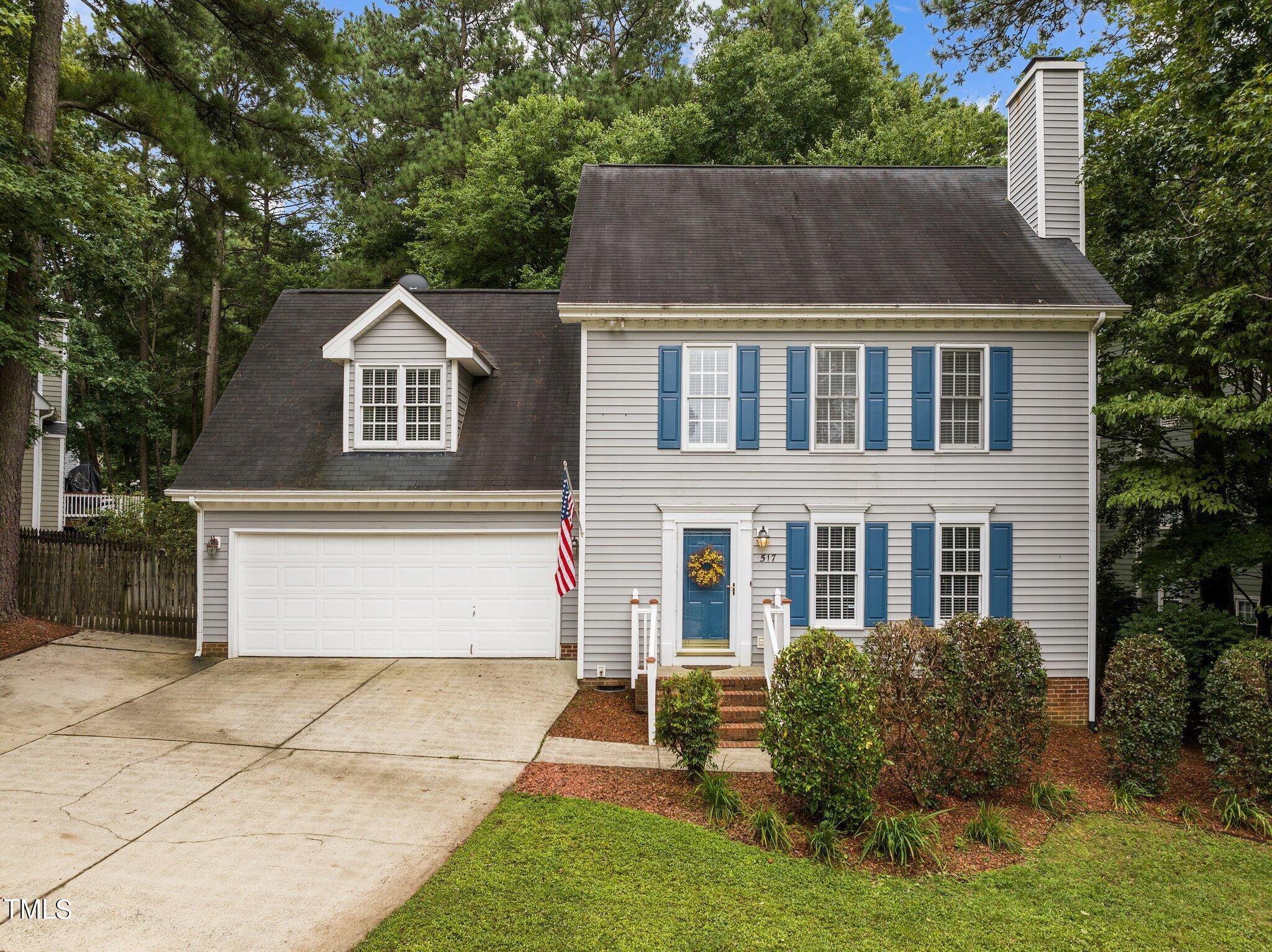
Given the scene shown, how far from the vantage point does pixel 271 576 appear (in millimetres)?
12203

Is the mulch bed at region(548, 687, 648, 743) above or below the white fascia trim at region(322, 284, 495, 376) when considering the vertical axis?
below

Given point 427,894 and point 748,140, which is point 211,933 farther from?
point 748,140

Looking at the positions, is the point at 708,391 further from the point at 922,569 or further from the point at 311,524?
the point at 311,524

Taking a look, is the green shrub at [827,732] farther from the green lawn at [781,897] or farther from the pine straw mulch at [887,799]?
the green lawn at [781,897]

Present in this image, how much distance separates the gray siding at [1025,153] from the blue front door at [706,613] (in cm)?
817

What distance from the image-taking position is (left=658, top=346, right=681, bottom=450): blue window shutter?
10938 millimetres

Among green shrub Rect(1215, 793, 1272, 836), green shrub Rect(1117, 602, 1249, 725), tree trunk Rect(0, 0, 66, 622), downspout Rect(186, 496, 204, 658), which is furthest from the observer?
tree trunk Rect(0, 0, 66, 622)

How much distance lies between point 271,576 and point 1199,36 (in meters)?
15.6

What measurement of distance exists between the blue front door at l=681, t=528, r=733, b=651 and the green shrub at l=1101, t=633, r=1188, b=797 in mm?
4838

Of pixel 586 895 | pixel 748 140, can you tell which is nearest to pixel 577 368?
pixel 586 895

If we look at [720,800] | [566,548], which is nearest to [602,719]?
[566,548]

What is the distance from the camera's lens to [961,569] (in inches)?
432

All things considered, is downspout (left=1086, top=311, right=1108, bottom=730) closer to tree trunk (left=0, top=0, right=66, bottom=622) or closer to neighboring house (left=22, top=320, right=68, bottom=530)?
tree trunk (left=0, top=0, right=66, bottom=622)

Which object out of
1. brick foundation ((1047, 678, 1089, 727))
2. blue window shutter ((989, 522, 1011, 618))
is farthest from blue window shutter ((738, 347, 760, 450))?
brick foundation ((1047, 678, 1089, 727))
